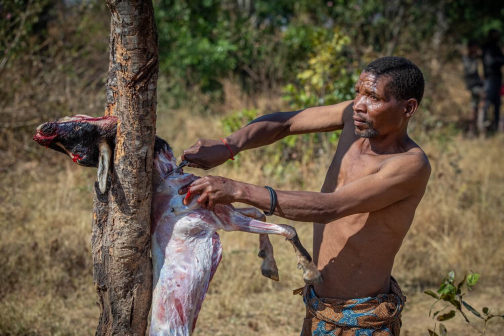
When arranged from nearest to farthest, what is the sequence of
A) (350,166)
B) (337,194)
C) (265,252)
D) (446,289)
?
(337,194)
(265,252)
(350,166)
(446,289)

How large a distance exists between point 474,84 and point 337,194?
9.97m

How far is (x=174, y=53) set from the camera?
9.68 m

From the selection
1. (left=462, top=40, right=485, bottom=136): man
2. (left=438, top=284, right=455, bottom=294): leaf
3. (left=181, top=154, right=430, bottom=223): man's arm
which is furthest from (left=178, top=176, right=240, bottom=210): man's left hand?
(left=462, top=40, right=485, bottom=136): man

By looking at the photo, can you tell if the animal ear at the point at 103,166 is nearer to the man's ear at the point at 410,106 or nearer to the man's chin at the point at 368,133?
the man's chin at the point at 368,133

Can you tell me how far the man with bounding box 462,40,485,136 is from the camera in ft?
33.0

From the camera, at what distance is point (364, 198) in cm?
198

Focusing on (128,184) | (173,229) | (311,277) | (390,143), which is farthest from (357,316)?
(128,184)

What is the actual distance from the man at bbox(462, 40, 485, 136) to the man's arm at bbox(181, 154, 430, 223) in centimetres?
865

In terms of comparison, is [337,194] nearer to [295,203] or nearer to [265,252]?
[295,203]

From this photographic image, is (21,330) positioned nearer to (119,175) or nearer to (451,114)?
(119,175)

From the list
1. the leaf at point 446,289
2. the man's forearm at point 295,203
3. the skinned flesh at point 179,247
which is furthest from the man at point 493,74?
the skinned flesh at point 179,247

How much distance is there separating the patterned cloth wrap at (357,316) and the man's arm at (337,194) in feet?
1.58

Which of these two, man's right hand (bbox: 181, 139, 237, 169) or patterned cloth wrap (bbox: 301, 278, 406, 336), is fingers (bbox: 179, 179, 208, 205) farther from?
patterned cloth wrap (bbox: 301, 278, 406, 336)

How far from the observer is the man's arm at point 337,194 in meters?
1.84
